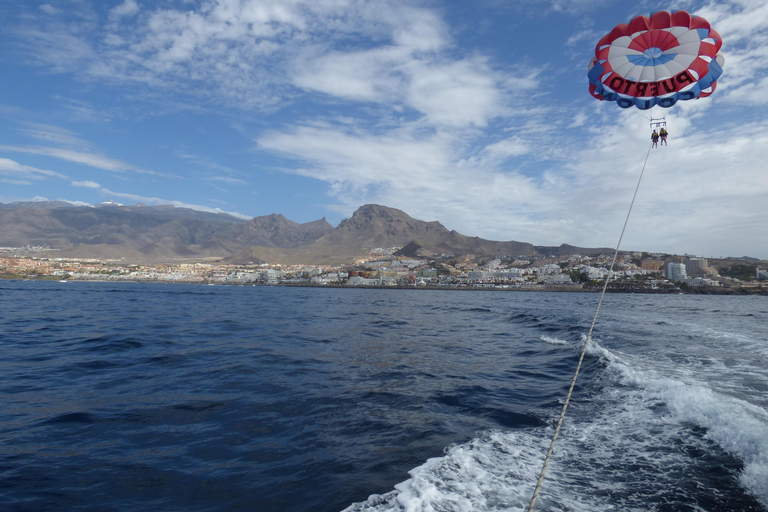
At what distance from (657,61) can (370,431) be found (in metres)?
11.1

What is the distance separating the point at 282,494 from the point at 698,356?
13.0 metres

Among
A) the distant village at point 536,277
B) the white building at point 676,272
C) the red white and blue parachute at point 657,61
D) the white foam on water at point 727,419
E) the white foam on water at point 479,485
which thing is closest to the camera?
the white foam on water at point 479,485

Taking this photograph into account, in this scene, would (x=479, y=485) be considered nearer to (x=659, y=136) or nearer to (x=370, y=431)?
(x=370, y=431)

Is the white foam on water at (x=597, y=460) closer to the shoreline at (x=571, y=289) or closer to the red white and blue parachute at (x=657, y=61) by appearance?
the red white and blue parachute at (x=657, y=61)

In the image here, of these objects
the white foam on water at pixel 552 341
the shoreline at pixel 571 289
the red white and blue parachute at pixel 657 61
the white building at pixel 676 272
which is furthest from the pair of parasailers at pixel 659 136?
the white building at pixel 676 272

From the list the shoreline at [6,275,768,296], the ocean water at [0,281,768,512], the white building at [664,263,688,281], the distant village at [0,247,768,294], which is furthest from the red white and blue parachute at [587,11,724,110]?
the white building at [664,263,688,281]

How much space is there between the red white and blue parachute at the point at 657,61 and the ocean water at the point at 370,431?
6970 millimetres

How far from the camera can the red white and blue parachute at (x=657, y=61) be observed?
8.54 metres

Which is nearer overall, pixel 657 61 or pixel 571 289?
pixel 657 61

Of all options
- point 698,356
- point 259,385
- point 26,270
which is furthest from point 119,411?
point 26,270

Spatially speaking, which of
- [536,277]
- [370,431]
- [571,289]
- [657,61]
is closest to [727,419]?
[370,431]

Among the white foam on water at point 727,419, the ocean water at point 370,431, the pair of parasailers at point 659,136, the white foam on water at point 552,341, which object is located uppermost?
the pair of parasailers at point 659,136

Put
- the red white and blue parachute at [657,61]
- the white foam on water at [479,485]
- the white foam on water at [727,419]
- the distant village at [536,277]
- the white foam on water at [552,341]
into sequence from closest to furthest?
1. the white foam on water at [479,485]
2. the white foam on water at [727,419]
3. the red white and blue parachute at [657,61]
4. the white foam on water at [552,341]
5. the distant village at [536,277]

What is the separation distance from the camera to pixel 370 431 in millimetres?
5449
